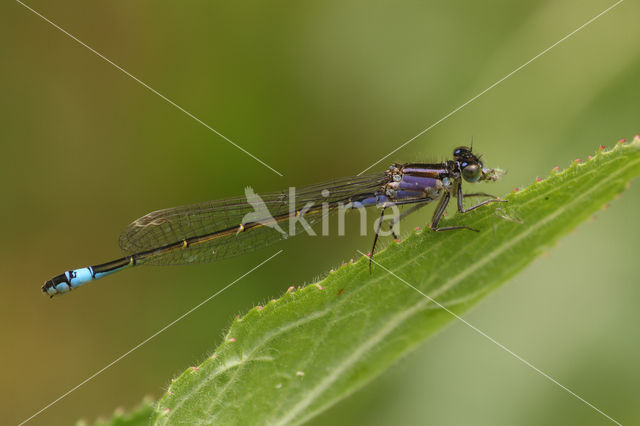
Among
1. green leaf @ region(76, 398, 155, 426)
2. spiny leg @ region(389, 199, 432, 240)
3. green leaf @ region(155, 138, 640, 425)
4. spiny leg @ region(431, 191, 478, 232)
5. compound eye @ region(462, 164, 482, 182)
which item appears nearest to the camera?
green leaf @ region(155, 138, 640, 425)

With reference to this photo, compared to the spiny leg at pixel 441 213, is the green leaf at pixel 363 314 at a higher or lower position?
lower

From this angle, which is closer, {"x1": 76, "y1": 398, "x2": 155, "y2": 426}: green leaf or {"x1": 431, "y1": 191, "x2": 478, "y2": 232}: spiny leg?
{"x1": 76, "y1": 398, "x2": 155, "y2": 426}: green leaf

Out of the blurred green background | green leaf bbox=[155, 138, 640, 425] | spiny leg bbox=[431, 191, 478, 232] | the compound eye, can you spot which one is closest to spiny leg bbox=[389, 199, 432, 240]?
spiny leg bbox=[431, 191, 478, 232]

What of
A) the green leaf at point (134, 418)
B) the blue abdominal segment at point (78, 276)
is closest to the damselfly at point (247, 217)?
the blue abdominal segment at point (78, 276)

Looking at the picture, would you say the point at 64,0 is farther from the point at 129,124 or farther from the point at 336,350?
the point at 336,350

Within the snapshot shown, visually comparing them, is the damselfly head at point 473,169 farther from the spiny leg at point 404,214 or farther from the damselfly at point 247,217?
the spiny leg at point 404,214

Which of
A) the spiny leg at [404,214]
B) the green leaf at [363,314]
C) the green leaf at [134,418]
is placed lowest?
the green leaf at [134,418]

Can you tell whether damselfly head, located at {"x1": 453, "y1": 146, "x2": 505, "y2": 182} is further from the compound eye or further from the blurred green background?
the blurred green background
